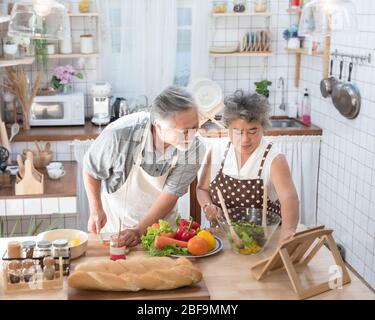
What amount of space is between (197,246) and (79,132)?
2.41m

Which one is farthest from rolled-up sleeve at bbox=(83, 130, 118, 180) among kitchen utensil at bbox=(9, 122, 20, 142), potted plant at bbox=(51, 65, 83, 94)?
potted plant at bbox=(51, 65, 83, 94)

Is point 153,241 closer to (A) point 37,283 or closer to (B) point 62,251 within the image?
(B) point 62,251

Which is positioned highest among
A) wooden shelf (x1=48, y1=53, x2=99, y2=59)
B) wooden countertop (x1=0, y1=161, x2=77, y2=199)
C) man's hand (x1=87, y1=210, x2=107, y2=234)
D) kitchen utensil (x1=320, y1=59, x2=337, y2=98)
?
wooden shelf (x1=48, y1=53, x2=99, y2=59)

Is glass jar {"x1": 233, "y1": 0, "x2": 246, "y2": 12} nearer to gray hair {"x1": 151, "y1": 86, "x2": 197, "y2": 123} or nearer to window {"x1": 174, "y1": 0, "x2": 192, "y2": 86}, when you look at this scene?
window {"x1": 174, "y1": 0, "x2": 192, "y2": 86}

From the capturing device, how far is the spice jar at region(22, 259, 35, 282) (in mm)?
1758

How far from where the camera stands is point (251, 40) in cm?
464

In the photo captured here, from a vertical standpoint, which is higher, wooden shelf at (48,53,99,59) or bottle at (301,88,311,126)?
wooden shelf at (48,53,99,59)

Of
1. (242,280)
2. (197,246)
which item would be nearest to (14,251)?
(197,246)

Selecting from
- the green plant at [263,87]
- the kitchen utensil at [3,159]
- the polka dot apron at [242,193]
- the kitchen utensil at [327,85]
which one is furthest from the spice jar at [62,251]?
the green plant at [263,87]

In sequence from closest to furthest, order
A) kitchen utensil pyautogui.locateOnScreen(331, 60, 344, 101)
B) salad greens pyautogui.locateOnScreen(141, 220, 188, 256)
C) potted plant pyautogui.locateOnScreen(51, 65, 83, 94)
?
salad greens pyautogui.locateOnScreen(141, 220, 188, 256)
kitchen utensil pyautogui.locateOnScreen(331, 60, 344, 101)
potted plant pyautogui.locateOnScreen(51, 65, 83, 94)

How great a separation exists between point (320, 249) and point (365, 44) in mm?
1971

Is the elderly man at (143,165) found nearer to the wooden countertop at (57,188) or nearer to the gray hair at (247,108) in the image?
the gray hair at (247,108)

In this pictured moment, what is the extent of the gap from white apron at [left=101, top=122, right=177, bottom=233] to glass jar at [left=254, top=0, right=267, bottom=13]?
247 cm

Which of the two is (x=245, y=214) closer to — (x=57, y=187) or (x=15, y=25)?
(x=15, y=25)
